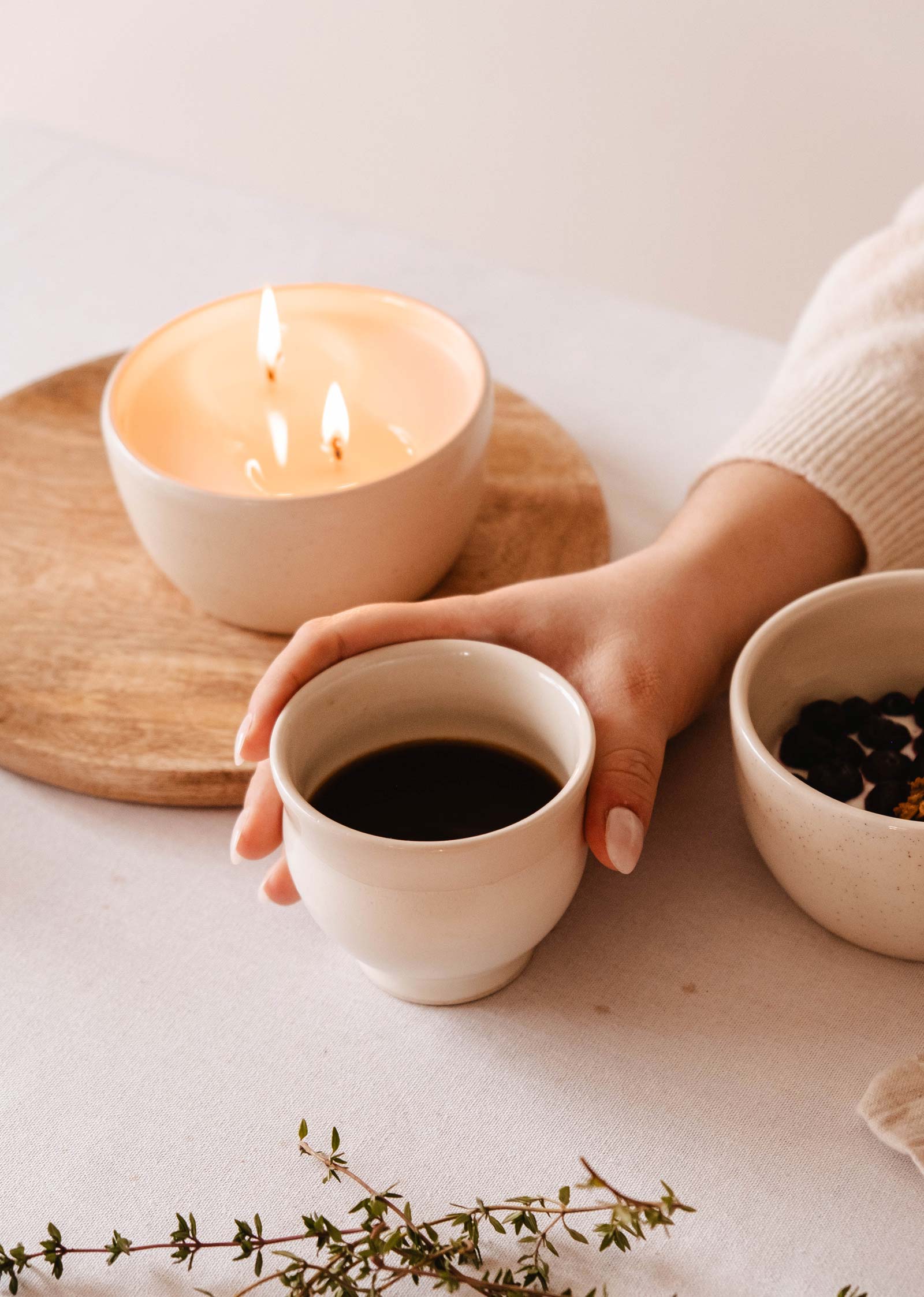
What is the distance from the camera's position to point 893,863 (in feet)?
1.58

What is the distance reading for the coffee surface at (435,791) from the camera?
0.52 m

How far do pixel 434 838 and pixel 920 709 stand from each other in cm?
24

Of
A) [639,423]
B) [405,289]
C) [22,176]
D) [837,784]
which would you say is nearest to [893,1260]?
[837,784]

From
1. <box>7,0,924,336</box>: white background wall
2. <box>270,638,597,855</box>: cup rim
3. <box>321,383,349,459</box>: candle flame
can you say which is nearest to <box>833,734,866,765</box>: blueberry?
<box>270,638,597,855</box>: cup rim

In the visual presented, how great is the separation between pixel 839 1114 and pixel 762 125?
1.68m

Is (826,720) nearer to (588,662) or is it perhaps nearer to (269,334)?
(588,662)

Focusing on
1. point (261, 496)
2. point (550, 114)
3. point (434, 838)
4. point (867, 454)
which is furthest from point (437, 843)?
point (550, 114)

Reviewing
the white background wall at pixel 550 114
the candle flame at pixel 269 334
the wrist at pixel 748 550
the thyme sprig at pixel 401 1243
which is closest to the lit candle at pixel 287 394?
the candle flame at pixel 269 334

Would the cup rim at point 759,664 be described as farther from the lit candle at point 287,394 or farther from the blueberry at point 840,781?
the lit candle at point 287,394

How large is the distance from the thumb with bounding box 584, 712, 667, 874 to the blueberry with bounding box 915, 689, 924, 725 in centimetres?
12

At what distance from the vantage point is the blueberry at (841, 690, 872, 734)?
1.88 ft

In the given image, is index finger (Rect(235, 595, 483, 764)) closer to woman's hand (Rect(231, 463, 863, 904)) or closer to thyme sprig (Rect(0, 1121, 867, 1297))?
woman's hand (Rect(231, 463, 863, 904))

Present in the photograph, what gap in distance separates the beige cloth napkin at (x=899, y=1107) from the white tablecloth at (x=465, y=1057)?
1 cm

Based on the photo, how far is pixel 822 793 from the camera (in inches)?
20.0
